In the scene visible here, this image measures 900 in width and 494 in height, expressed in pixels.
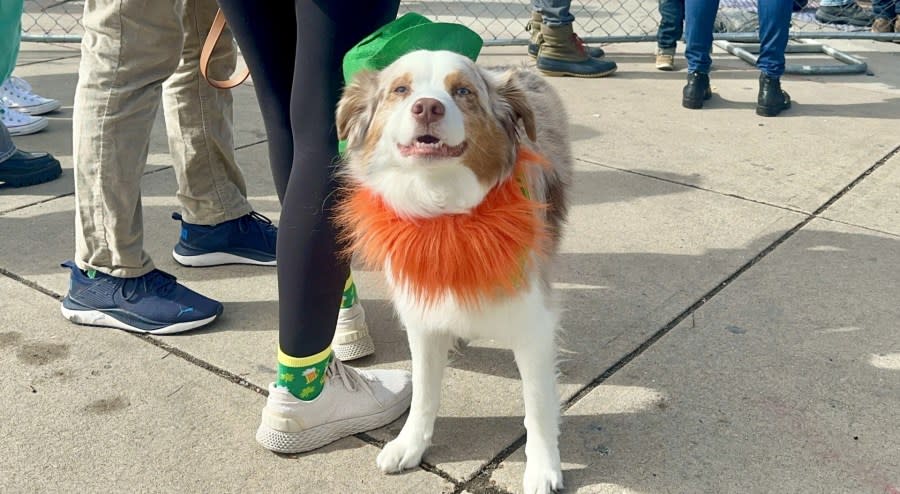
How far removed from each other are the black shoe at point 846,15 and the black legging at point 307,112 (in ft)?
25.2

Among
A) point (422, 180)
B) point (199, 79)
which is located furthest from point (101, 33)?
point (422, 180)

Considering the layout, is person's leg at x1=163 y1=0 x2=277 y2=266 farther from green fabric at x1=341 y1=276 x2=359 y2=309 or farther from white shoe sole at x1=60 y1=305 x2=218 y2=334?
green fabric at x1=341 y1=276 x2=359 y2=309

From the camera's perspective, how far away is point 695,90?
6250mm

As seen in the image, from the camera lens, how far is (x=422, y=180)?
2352mm

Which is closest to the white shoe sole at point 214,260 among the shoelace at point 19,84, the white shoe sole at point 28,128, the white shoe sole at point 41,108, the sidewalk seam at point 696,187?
the sidewalk seam at point 696,187

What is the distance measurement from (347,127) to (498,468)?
3.81 ft

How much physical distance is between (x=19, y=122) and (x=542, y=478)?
4.84 metres

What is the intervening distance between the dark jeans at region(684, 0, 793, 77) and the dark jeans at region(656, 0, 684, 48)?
3.37 ft

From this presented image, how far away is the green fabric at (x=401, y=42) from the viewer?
7.66 ft

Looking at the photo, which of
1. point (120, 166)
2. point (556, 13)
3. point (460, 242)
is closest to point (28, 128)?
point (120, 166)

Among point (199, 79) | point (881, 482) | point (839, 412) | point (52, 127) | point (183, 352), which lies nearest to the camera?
point (881, 482)

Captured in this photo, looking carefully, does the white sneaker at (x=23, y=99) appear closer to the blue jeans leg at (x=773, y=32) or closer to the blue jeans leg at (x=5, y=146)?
the blue jeans leg at (x=5, y=146)

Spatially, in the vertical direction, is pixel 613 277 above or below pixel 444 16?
below

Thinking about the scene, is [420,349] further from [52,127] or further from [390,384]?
[52,127]
